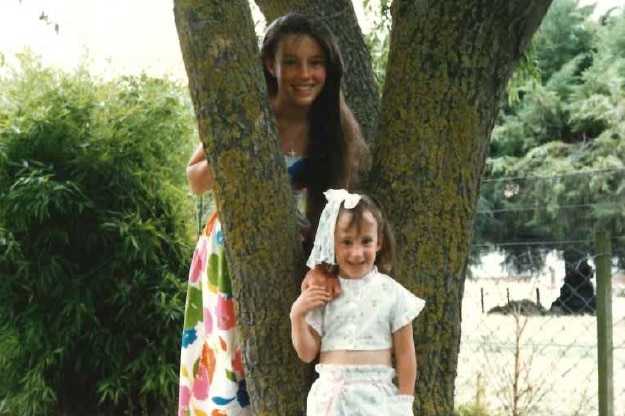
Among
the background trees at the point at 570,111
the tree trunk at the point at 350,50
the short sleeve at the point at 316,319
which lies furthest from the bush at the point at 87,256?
the background trees at the point at 570,111

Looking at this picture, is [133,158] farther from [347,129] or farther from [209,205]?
[347,129]

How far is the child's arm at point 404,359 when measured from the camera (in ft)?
6.08

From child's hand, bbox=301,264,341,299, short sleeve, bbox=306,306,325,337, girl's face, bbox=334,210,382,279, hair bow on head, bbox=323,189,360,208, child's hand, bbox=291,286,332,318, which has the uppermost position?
hair bow on head, bbox=323,189,360,208

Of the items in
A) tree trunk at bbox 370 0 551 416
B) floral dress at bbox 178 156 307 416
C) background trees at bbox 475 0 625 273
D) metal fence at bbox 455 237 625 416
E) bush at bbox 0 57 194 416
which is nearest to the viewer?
tree trunk at bbox 370 0 551 416

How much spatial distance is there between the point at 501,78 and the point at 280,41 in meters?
0.55

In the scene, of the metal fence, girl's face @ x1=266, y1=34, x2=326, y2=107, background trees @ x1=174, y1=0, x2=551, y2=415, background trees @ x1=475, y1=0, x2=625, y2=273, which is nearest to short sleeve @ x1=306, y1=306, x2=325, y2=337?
background trees @ x1=174, y1=0, x2=551, y2=415

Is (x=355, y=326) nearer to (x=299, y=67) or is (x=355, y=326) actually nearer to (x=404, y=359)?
(x=404, y=359)

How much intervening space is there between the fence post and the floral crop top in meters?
1.96

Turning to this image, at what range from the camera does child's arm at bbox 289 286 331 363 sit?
1813 millimetres

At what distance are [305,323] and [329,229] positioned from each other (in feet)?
0.67

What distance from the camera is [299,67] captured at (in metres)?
2.15

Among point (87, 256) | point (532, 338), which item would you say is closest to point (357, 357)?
point (87, 256)

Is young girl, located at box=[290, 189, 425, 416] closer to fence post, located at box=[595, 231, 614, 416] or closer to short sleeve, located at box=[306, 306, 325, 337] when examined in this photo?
short sleeve, located at box=[306, 306, 325, 337]

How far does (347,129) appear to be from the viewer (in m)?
2.29
